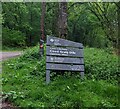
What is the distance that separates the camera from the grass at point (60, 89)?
25.9 feet

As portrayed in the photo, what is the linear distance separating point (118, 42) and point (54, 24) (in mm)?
23607

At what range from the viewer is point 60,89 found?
8.74 m

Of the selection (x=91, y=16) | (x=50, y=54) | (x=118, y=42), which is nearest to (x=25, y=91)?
(x=50, y=54)

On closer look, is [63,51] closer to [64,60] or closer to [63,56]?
[63,56]

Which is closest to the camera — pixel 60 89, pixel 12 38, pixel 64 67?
pixel 60 89

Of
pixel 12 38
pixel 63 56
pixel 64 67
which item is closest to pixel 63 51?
pixel 63 56

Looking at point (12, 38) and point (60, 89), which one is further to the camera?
point (12, 38)

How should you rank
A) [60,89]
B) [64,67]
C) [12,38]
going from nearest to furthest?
[60,89]
[64,67]
[12,38]

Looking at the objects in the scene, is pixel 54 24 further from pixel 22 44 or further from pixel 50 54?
pixel 50 54

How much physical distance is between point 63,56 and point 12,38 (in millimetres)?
26182

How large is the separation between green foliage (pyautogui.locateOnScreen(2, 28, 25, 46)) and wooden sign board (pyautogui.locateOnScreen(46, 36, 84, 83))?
82.0ft

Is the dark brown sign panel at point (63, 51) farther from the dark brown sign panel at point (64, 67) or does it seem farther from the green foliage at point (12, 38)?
the green foliage at point (12, 38)

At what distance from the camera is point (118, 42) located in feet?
60.8

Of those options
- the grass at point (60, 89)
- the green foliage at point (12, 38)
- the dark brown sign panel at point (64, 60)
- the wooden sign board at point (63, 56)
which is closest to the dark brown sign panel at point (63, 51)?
the wooden sign board at point (63, 56)
